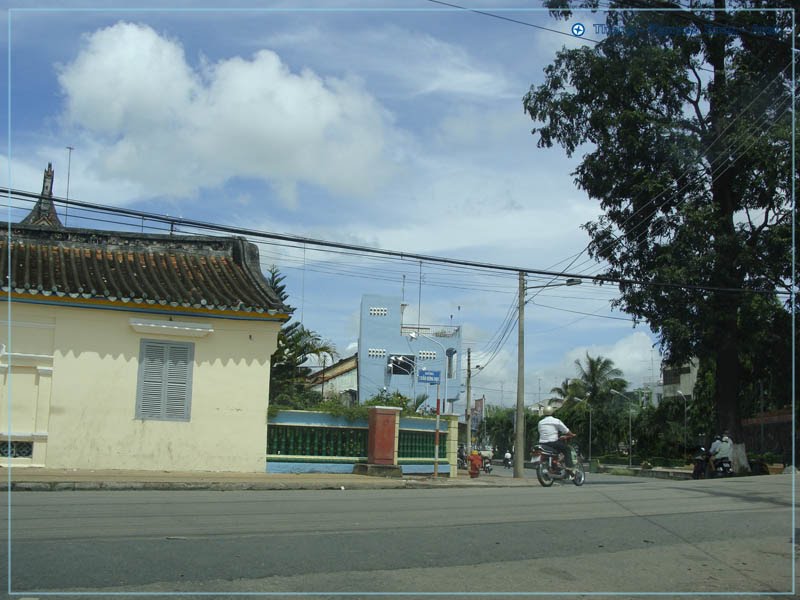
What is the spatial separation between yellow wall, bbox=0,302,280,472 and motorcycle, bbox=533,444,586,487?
21.9 ft

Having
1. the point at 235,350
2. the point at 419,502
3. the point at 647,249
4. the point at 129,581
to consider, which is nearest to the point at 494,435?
the point at 647,249

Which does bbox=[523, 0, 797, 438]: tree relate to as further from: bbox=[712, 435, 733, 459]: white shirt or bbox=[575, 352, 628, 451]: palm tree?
bbox=[575, 352, 628, 451]: palm tree

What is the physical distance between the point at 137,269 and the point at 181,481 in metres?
6.31

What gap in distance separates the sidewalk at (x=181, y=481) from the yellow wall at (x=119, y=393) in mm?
500

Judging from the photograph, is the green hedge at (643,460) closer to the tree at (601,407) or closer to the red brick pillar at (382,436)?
the tree at (601,407)

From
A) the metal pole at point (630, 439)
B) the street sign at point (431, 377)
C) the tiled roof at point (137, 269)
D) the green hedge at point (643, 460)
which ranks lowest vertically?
the green hedge at point (643, 460)

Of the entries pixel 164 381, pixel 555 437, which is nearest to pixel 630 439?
pixel 555 437

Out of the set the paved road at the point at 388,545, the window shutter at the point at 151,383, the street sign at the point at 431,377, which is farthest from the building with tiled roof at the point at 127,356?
the street sign at the point at 431,377

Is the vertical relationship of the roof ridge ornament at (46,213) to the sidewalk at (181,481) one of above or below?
above

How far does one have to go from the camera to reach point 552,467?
1995 cm

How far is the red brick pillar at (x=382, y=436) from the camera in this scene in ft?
73.6

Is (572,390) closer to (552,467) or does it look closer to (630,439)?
(630,439)

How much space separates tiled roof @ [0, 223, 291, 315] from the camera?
19328mm

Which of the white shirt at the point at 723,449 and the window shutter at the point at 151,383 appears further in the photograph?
the white shirt at the point at 723,449
